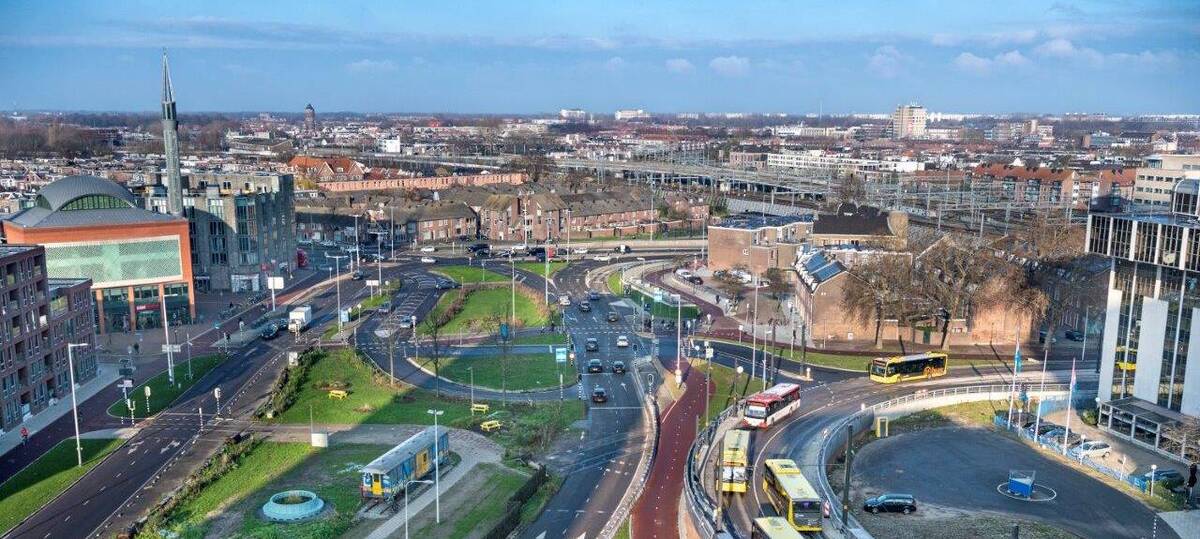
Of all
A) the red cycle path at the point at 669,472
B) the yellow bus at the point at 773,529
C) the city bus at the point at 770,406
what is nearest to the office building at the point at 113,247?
the red cycle path at the point at 669,472

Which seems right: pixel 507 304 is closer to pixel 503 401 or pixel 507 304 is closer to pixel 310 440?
pixel 503 401

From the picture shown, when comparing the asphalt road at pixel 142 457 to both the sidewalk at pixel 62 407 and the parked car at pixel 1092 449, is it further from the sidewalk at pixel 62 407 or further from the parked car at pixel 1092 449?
the parked car at pixel 1092 449

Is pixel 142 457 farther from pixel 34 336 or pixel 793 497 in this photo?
Answer: pixel 793 497

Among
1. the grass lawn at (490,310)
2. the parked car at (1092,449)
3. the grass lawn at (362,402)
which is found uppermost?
the grass lawn at (490,310)

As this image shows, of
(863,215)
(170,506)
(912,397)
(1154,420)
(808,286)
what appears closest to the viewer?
(170,506)

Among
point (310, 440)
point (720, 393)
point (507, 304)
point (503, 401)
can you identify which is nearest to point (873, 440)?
point (720, 393)

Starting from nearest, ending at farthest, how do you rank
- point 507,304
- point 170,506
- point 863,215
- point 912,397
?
point 170,506
point 912,397
point 507,304
point 863,215
